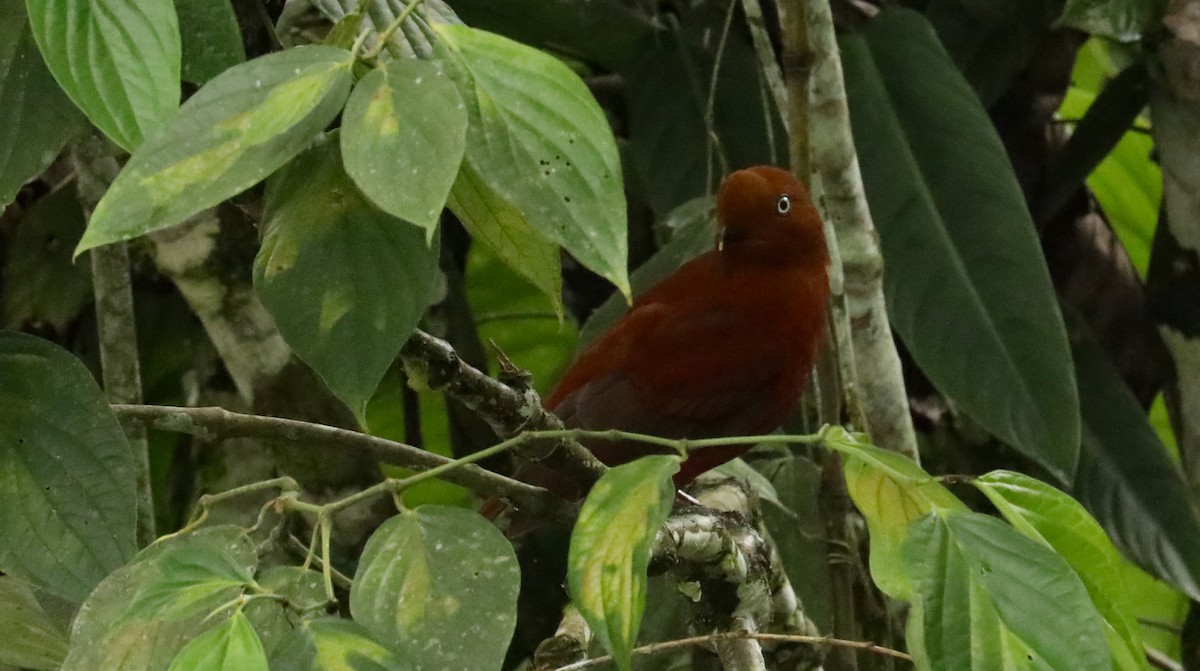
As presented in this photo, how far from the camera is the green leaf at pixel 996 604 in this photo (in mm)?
711

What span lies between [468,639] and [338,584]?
0.37 m

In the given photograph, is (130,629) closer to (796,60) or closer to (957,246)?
(796,60)

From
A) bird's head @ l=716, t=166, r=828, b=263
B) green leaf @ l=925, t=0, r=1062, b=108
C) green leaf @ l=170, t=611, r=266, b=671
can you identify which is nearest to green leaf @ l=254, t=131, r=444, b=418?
green leaf @ l=170, t=611, r=266, b=671

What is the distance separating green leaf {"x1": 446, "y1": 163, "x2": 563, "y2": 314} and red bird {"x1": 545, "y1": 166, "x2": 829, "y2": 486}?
1.06m

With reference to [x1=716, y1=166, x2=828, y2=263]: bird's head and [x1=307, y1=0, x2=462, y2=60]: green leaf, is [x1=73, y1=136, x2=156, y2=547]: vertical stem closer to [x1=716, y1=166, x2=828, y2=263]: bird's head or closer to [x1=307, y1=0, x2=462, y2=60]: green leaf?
[x1=307, y1=0, x2=462, y2=60]: green leaf

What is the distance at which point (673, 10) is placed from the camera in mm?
2514

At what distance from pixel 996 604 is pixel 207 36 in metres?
0.62

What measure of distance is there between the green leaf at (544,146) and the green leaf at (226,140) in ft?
0.23

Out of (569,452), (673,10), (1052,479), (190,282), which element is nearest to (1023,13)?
(673,10)

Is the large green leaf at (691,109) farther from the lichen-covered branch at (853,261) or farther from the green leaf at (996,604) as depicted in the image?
the green leaf at (996,604)

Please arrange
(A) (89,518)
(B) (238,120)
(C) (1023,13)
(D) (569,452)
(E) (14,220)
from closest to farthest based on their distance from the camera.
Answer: (B) (238,120), (A) (89,518), (D) (569,452), (E) (14,220), (C) (1023,13)

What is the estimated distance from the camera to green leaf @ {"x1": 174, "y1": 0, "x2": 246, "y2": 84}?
2.81 ft

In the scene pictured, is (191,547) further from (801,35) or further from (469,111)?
(801,35)

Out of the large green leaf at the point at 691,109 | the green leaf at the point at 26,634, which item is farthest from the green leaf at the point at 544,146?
the large green leaf at the point at 691,109
